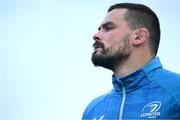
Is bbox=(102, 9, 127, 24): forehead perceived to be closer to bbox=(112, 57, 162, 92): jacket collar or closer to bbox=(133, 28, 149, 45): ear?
bbox=(133, 28, 149, 45): ear

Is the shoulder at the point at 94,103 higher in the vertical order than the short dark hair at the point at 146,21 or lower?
lower

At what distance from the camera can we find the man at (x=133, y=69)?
2609 mm

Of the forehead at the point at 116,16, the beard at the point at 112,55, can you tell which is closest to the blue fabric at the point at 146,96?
the beard at the point at 112,55

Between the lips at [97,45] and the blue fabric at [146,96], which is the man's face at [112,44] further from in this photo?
the blue fabric at [146,96]

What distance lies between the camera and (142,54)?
3061 millimetres

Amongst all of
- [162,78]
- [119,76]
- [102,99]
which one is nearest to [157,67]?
[162,78]

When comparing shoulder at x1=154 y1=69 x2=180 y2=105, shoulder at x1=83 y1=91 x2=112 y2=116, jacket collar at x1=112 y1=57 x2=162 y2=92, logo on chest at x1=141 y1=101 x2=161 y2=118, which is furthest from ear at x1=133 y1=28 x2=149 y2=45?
logo on chest at x1=141 y1=101 x2=161 y2=118

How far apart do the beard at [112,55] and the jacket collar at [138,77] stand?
0.22 meters

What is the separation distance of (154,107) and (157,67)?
0.41 meters

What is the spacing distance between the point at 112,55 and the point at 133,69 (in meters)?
0.22

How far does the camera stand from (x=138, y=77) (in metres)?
2.83

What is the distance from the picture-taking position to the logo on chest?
101 inches

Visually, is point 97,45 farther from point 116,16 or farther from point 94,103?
point 94,103

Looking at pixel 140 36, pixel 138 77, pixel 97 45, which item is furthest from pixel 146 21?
pixel 138 77
